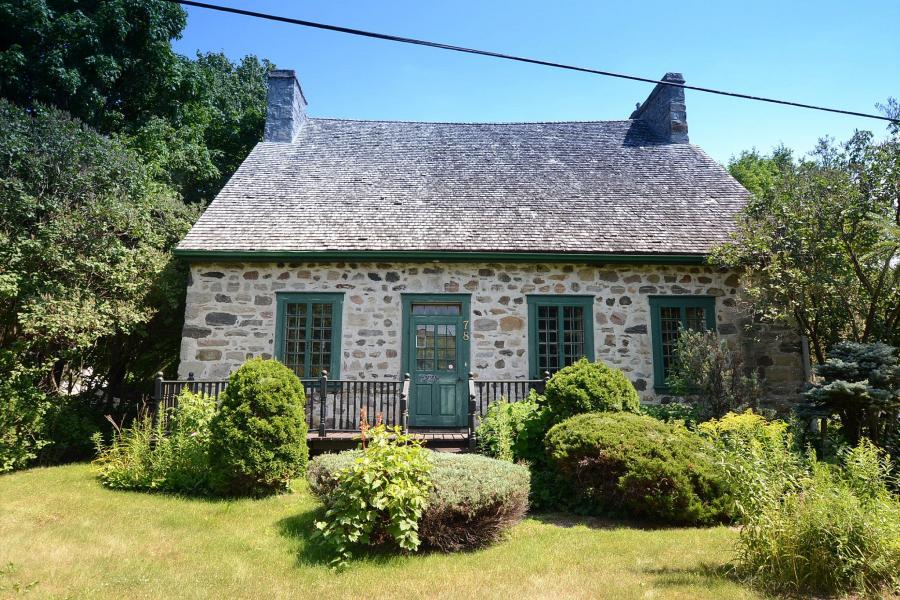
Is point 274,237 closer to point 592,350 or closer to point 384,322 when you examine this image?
point 384,322

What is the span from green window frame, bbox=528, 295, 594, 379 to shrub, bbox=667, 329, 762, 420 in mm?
1583

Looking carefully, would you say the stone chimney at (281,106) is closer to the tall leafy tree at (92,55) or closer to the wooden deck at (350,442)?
the tall leafy tree at (92,55)

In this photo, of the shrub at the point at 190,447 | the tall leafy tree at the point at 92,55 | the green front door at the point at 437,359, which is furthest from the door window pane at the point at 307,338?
the tall leafy tree at the point at 92,55

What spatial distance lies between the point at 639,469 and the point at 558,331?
4.38 metres

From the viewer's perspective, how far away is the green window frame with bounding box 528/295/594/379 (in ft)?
32.5

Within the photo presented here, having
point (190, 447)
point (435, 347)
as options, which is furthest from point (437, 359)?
point (190, 447)

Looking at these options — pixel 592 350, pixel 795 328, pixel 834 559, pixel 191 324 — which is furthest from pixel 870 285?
pixel 191 324

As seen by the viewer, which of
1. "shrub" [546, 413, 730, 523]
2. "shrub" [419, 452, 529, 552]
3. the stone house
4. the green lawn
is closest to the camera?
the green lawn

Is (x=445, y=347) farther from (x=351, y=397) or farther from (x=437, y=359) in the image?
(x=351, y=397)

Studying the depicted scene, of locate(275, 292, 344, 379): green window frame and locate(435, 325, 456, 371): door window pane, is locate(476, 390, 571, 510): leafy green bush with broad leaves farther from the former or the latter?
locate(275, 292, 344, 379): green window frame

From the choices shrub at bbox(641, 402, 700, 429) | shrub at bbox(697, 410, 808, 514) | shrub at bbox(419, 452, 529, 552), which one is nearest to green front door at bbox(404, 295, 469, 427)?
shrub at bbox(641, 402, 700, 429)

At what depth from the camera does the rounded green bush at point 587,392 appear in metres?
7.05

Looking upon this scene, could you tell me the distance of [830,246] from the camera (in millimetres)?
8117

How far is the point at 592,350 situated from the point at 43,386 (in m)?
9.30
